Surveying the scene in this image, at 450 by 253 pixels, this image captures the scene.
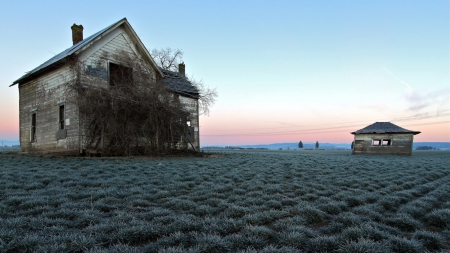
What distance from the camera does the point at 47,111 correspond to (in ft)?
49.4

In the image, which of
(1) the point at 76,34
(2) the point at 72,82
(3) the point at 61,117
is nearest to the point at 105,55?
(2) the point at 72,82

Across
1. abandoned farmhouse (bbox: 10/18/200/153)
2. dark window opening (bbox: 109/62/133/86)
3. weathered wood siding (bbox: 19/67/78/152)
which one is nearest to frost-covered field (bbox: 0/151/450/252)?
weathered wood siding (bbox: 19/67/78/152)

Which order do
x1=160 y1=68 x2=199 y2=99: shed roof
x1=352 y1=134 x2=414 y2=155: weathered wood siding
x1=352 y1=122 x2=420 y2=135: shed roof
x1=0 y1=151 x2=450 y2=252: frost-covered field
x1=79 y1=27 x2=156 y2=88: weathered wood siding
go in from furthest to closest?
x1=352 y1=122 x2=420 y2=135: shed roof, x1=352 y1=134 x2=414 y2=155: weathered wood siding, x1=160 y1=68 x2=199 y2=99: shed roof, x1=79 y1=27 x2=156 y2=88: weathered wood siding, x1=0 y1=151 x2=450 y2=252: frost-covered field

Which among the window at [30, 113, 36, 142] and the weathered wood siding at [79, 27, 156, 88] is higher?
the weathered wood siding at [79, 27, 156, 88]

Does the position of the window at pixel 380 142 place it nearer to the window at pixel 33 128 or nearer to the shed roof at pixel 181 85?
the shed roof at pixel 181 85

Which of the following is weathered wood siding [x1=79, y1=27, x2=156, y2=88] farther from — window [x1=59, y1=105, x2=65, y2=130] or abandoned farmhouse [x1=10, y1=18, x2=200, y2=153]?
window [x1=59, y1=105, x2=65, y2=130]

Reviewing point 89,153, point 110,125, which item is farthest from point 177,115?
point 89,153

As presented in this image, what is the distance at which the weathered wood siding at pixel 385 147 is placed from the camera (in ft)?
89.5

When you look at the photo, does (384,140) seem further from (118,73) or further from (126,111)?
(118,73)

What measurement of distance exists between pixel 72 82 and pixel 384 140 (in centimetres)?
3189

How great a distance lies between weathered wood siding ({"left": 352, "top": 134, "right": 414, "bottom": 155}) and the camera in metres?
27.3

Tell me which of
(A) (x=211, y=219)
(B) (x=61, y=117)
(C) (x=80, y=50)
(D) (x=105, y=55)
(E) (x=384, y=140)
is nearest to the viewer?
(A) (x=211, y=219)

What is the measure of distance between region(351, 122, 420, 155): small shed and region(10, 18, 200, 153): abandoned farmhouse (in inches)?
913

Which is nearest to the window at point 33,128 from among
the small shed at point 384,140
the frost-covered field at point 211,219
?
the frost-covered field at point 211,219
